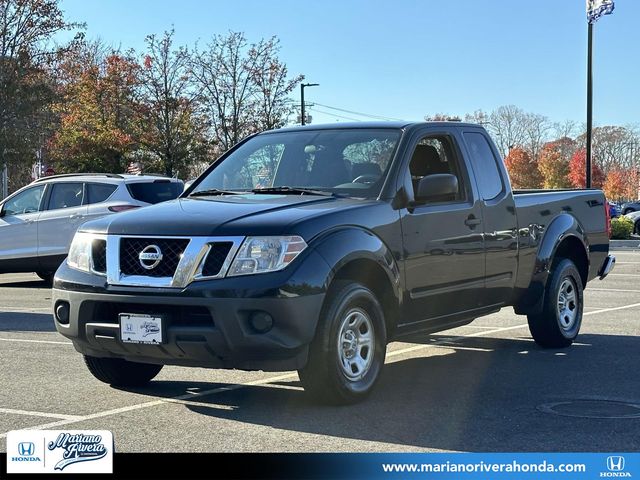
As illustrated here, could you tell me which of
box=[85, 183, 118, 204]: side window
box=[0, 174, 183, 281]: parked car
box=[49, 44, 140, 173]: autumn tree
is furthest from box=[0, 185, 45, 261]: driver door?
box=[49, 44, 140, 173]: autumn tree

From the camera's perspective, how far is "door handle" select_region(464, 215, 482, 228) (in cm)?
757

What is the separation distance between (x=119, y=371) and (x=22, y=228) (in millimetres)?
9668

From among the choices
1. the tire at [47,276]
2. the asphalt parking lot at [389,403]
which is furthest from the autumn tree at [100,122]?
the asphalt parking lot at [389,403]

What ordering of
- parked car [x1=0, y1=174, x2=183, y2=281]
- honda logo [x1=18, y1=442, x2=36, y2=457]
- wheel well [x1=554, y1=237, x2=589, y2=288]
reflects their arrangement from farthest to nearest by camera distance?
parked car [x1=0, y1=174, x2=183, y2=281] < wheel well [x1=554, y1=237, x2=589, y2=288] < honda logo [x1=18, y1=442, x2=36, y2=457]

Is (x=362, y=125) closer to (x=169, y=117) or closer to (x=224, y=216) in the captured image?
(x=224, y=216)

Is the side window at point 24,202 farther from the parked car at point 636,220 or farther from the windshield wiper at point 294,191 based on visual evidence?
the parked car at point 636,220

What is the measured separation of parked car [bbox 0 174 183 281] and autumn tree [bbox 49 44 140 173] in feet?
69.7

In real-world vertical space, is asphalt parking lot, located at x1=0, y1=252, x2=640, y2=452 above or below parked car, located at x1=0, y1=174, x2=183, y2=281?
below

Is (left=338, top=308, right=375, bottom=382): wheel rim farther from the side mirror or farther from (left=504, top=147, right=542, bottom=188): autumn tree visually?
(left=504, top=147, right=542, bottom=188): autumn tree

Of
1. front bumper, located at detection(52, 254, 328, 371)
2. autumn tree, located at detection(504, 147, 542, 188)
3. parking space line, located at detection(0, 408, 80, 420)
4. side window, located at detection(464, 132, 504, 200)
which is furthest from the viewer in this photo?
autumn tree, located at detection(504, 147, 542, 188)

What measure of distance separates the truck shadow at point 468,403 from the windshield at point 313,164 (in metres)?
1.49

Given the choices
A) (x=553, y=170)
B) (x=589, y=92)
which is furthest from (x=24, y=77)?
(x=553, y=170)

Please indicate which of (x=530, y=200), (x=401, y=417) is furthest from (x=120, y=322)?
(x=530, y=200)

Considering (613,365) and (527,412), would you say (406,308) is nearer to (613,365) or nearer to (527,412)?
(527,412)
